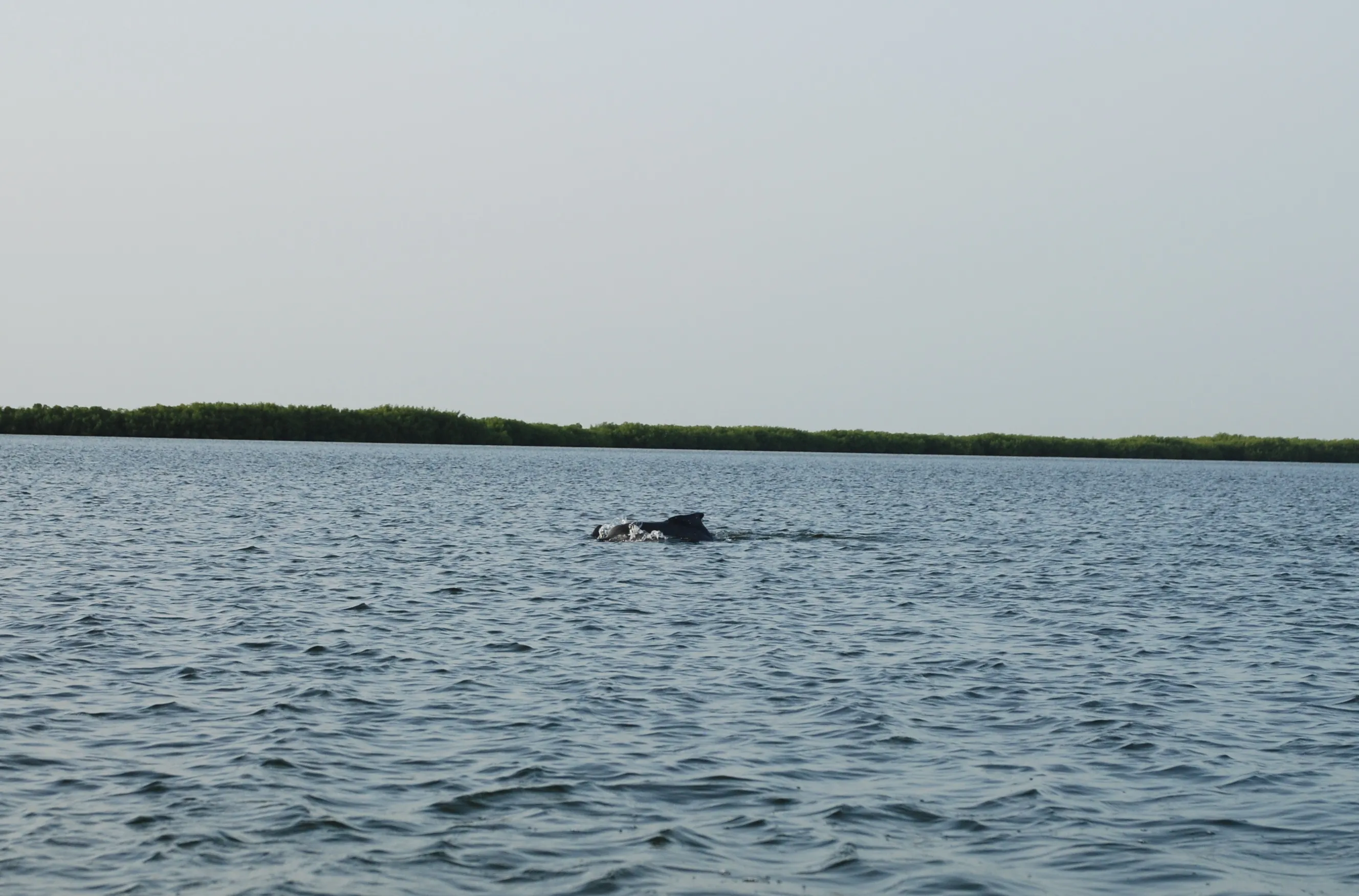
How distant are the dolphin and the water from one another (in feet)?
10.3

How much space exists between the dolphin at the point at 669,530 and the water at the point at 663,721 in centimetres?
313

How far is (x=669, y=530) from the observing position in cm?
4412

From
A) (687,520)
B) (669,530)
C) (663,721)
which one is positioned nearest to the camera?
(663,721)

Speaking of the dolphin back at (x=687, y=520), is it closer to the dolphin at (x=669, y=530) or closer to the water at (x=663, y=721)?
the dolphin at (x=669, y=530)

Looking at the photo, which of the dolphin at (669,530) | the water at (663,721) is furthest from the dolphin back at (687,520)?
the water at (663,721)

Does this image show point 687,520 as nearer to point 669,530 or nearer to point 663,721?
point 669,530

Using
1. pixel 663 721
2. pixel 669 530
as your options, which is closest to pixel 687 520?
pixel 669 530

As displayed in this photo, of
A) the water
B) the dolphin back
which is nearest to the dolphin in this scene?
the dolphin back

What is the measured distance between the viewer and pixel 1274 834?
12664mm

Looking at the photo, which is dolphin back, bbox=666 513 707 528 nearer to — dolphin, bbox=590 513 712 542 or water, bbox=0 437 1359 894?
dolphin, bbox=590 513 712 542

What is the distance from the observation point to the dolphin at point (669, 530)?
44.1 metres

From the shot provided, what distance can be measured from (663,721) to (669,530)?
27.6 metres

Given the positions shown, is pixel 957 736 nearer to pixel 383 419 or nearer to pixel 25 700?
pixel 25 700

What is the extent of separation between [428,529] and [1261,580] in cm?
2652
